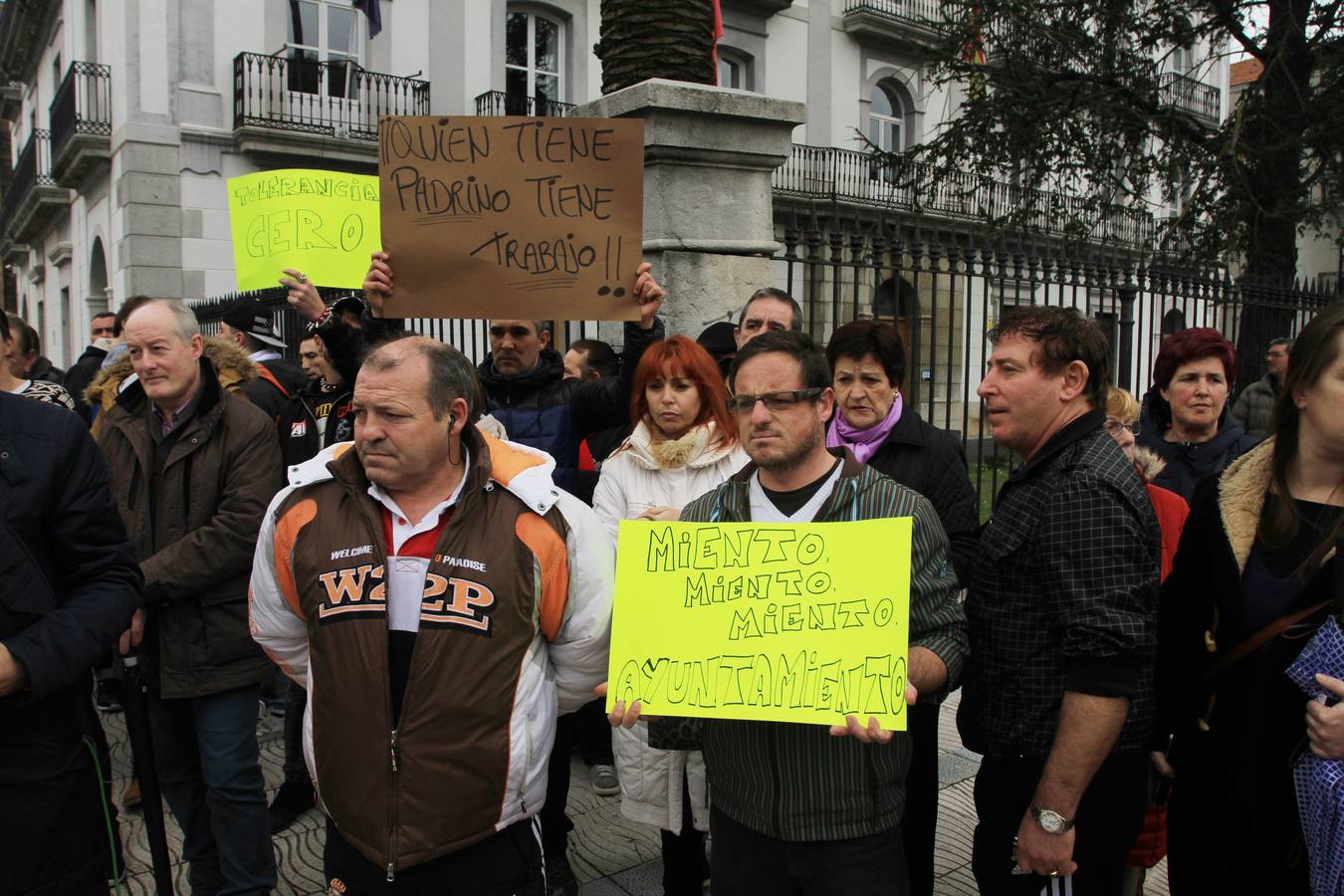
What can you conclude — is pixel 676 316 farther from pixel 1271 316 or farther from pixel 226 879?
pixel 1271 316

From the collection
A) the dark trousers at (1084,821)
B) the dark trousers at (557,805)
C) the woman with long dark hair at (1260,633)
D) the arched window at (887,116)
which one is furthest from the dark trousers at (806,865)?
the arched window at (887,116)

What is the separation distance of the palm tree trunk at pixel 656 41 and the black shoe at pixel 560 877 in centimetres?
396

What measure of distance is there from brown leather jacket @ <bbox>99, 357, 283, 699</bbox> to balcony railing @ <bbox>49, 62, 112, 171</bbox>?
46.4ft

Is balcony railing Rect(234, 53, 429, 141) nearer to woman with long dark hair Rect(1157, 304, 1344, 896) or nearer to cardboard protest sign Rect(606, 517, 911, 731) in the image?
cardboard protest sign Rect(606, 517, 911, 731)

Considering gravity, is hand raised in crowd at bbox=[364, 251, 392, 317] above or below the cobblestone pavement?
above

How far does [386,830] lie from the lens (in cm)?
210

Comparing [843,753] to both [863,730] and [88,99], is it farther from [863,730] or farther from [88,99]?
[88,99]

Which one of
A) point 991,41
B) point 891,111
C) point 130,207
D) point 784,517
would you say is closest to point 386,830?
point 784,517

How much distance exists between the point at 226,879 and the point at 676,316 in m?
3.06

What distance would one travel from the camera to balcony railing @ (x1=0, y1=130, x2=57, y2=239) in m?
20.2

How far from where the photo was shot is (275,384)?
4.81 meters

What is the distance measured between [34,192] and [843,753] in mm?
23247

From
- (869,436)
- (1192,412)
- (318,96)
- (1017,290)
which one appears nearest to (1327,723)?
(869,436)

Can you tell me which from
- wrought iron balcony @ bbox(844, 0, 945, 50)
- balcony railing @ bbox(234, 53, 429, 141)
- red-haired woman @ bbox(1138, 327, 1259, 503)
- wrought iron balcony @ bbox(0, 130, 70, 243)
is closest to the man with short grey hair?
red-haired woman @ bbox(1138, 327, 1259, 503)
